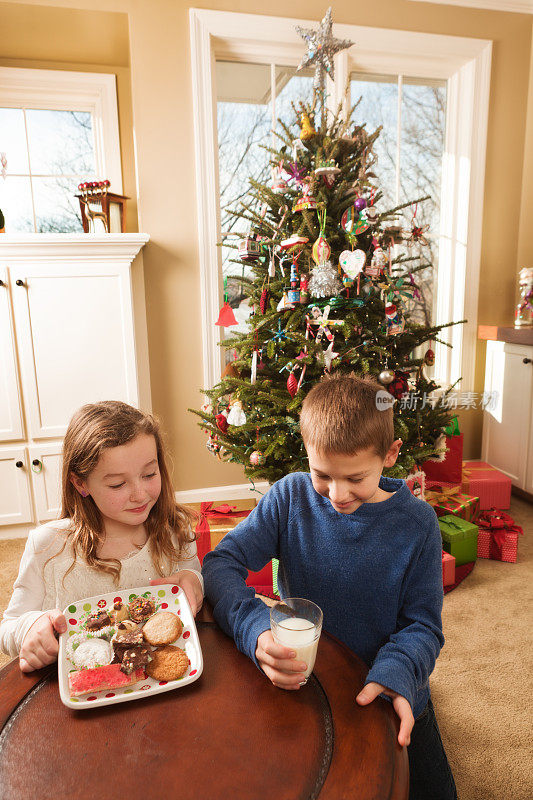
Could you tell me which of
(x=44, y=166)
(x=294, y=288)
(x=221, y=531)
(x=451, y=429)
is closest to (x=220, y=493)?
(x=221, y=531)

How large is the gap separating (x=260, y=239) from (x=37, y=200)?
165cm


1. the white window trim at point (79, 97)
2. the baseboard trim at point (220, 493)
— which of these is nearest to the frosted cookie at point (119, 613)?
the baseboard trim at point (220, 493)

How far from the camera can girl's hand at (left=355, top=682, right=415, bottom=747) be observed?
27.7 inches

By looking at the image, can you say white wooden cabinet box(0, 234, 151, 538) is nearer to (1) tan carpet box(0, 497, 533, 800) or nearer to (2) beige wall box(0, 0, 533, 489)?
(2) beige wall box(0, 0, 533, 489)

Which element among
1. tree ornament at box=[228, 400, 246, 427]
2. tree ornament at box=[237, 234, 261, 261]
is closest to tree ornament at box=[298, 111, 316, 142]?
tree ornament at box=[237, 234, 261, 261]

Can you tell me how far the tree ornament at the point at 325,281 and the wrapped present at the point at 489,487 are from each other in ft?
4.69

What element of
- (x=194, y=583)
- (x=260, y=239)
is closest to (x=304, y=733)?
(x=194, y=583)

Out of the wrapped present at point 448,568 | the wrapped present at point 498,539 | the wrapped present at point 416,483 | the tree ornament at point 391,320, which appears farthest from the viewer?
the wrapped present at point 498,539

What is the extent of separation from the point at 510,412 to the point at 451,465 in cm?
64

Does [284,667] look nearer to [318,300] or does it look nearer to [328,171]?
[318,300]

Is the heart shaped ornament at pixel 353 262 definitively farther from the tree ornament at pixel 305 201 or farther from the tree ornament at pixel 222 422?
the tree ornament at pixel 222 422

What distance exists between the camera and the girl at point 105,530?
39.7 inches

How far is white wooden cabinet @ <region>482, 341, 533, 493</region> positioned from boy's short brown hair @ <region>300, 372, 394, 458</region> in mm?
2301

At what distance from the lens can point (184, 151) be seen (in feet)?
9.11
